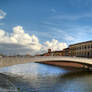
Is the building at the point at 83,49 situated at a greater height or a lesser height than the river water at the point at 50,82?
greater

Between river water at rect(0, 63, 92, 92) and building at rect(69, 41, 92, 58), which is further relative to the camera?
building at rect(69, 41, 92, 58)

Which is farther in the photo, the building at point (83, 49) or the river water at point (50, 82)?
the building at point (83, 49)

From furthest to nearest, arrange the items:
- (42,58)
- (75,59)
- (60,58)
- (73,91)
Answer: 1. (75,59)
2. (60,58)
3. (42,58)
4. (73,91)

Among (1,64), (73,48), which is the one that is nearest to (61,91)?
(1,64)

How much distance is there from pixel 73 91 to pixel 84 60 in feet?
90.3

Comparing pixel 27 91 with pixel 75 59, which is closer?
pixel 27 91

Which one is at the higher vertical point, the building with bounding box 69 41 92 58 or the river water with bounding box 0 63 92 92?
the building with bounding box 69 41 92 58

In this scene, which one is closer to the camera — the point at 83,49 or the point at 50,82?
the point at 50,82

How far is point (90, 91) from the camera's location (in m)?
16.0

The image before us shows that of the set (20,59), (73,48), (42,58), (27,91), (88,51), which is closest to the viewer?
(27,91)

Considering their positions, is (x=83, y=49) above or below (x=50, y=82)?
above

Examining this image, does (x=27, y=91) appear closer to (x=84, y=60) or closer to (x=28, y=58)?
(x=28, y=58)

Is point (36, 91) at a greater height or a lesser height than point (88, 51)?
lesser

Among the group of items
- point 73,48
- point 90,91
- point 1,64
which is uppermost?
point 73,48
